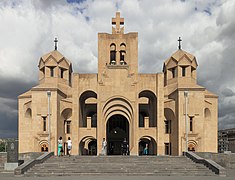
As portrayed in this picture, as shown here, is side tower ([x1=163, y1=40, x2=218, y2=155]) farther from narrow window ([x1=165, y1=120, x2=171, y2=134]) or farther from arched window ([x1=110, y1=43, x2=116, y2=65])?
arched window ([x1=110, y1=43, x2=116, y2=65])

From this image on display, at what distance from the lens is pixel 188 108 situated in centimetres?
3347

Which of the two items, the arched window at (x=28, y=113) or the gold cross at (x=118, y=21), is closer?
the arched window at (x=28, y=113)

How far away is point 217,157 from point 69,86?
18241 mm

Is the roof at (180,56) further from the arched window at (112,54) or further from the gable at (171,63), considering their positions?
the arched window at (112,54)

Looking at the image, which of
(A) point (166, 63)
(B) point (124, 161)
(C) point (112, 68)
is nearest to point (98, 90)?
(C) point (112, 68)

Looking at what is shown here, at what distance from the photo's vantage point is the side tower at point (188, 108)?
3322cm

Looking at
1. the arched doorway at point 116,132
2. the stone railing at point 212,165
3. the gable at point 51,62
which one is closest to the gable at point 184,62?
the arched doorway at point 116,132

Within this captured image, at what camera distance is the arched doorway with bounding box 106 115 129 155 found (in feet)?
145

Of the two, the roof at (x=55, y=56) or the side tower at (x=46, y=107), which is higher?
the roof at (x=55, y=56)

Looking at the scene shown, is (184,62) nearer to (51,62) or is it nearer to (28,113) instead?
(51,62)

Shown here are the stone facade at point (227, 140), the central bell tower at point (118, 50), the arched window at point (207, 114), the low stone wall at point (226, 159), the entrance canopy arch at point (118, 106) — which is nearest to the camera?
the low stone wall at point (226, 159)

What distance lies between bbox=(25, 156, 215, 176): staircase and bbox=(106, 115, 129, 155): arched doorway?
20.9 meters

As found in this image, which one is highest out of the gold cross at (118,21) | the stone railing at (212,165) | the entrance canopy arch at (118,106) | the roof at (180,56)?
the gold cross at (118,21)

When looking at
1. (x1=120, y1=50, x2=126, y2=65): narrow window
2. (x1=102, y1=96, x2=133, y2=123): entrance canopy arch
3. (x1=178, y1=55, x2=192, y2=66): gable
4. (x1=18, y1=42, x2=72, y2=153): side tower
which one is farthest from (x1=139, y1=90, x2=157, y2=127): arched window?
(x1=18, y1=42, x2=72, y2=153): side tower
